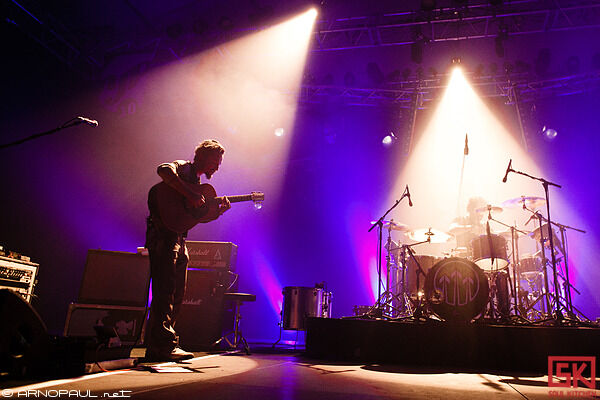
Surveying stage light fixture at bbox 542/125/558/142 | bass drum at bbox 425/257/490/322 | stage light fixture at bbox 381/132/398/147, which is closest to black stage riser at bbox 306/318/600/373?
bass drum at bbox 425/257/490/322

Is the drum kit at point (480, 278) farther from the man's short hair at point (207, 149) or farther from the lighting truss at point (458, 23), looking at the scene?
the lighting truss at point (458, 23)

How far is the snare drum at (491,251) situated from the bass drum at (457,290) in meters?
1.36

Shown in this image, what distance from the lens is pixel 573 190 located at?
9.51 metres

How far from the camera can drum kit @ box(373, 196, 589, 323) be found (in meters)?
4.64

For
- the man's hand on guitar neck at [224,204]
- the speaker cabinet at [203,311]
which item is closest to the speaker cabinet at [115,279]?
the speaker cabinet at [203,311]

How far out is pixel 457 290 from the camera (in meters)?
4.66

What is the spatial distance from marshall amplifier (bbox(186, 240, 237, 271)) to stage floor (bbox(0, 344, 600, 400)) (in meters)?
2.28

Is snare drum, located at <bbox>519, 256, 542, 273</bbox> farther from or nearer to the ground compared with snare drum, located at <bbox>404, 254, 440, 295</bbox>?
farther from the ground

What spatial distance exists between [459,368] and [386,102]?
7053 mm

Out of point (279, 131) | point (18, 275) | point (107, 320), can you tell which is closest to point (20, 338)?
point (107, 320)

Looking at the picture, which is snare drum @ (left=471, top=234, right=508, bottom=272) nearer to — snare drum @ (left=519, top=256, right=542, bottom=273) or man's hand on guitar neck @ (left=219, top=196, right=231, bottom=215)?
snare drum @ (left=519, top=256, right=542, bottom=273)

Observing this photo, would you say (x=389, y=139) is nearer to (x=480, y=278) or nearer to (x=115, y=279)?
(x=480, y=278)

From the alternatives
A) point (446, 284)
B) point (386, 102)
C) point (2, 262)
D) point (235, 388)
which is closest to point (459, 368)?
point (446, 284)

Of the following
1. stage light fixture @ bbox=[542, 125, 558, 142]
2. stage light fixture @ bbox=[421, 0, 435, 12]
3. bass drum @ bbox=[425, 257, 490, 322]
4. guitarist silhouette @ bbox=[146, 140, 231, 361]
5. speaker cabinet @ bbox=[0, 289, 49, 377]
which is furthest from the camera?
stage light fixture @ bbox=[542, 125, 558, 142]
